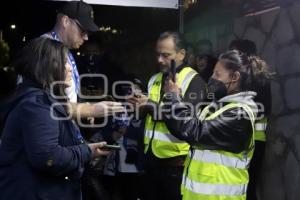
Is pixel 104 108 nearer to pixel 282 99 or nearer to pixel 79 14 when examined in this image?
pixel 79 14

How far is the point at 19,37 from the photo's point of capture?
7.62 meters

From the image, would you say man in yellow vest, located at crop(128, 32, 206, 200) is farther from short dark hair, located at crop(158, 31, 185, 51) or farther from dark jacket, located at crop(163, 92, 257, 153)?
dark jacket, located at crop(163, 92, 257, 153)

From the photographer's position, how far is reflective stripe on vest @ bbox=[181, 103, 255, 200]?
3098 millimetres

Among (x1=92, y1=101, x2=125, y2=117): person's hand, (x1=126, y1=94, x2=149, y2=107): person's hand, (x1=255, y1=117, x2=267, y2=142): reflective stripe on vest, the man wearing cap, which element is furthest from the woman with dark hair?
(x1=255, y1=117, x2=267, y2=142): reflective stripe on vest

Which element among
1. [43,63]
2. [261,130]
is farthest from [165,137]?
[43,63]

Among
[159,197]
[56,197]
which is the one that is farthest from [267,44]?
[56,197]

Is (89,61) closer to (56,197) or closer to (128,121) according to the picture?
(128,121)

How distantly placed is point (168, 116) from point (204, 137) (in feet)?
1.06

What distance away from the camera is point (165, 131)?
3.88 metres

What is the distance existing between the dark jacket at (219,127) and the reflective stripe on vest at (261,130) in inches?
50.0

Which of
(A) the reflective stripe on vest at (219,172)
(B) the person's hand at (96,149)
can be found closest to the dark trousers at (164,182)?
(A) the reflective stripe on vest at (219,172)

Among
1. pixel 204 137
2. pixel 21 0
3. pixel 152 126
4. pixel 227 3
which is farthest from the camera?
pixel 21 0

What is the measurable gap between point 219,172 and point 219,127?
0.32 meters

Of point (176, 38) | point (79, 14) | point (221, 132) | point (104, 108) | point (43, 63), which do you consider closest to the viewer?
point (43, 63)
